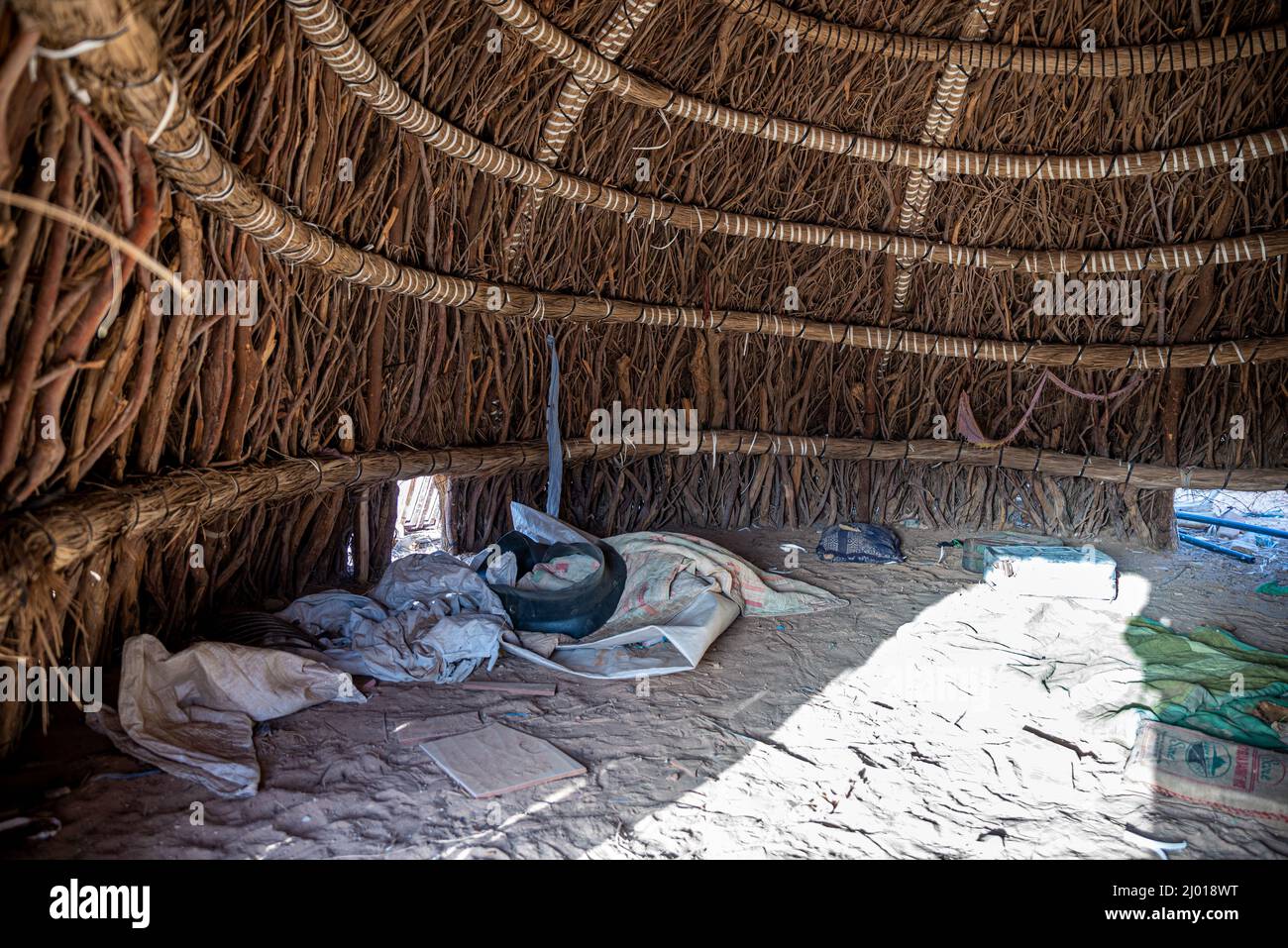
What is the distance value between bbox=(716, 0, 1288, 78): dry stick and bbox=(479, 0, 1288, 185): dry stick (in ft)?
1.44

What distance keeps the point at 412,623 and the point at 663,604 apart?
1.10 metres

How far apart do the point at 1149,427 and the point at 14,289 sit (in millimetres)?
6023

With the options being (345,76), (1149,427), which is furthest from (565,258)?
(1149,427)

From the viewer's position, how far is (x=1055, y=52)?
4.73 metres

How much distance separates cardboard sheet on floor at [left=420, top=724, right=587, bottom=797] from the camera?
2324mm

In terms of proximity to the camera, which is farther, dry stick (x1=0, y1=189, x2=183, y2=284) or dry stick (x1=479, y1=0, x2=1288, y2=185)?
dry stick (x1=479, y1=0, x2=1288, y2=185)

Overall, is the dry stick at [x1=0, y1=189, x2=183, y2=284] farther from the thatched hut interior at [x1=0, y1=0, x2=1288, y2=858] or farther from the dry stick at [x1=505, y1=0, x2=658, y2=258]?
the dry stick at [x1=505, y1=0, x2=658, y2=258]

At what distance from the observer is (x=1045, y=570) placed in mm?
4379

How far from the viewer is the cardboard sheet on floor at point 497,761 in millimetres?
2324

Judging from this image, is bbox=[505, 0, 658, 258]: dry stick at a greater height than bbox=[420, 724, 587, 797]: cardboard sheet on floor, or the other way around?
bbox=[505, 0, 658, 258]: dry stick

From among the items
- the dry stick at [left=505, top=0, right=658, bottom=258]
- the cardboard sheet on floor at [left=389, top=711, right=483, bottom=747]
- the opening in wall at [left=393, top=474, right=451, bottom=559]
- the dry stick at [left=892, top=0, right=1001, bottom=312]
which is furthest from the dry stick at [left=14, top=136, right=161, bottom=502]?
the dry stick at [left=892, top=0, right=1001, bottom=312]

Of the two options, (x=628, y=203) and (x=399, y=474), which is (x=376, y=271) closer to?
(x=399, y=474)
